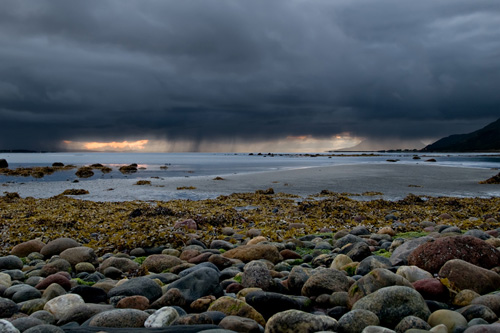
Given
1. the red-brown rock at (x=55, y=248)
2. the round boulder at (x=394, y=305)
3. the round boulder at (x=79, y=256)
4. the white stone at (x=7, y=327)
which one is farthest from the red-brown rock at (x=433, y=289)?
the red-brown rock at (x=55, y=248)

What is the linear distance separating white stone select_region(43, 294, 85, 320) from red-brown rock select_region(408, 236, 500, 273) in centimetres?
468

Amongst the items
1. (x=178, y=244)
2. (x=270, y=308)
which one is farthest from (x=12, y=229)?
(x=270, y=308)

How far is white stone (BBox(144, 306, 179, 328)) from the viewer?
3521 mm

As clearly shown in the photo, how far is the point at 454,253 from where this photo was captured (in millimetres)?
4949

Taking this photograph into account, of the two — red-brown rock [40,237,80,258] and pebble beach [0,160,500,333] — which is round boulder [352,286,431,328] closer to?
pebble beach [0,160,500,333]

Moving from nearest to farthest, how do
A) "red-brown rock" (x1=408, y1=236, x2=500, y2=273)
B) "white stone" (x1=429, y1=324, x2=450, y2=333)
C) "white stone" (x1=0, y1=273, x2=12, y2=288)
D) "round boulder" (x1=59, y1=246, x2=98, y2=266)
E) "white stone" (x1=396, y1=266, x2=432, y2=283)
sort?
1. "white stone" (x1=429, y1=324, x2=450, y2=333)
2. "white stone" (x1=396, y1=266, x2=432, y2=283)
3. "white stone" (x1=0, y1=273, x2=12, y2=288)
4. "red-brown rock" (x1=408, y1=236, x2=500, y2=273)
5. "round boulder" (x1=59, y1=246, x2=98, y2=266)

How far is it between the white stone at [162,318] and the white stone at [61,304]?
43.7 inches

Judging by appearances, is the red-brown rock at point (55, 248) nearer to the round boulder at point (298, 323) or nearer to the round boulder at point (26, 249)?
the round boulder at point (26, 249)

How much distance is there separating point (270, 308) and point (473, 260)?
3197mm

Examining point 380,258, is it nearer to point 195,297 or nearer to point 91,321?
point 195,297

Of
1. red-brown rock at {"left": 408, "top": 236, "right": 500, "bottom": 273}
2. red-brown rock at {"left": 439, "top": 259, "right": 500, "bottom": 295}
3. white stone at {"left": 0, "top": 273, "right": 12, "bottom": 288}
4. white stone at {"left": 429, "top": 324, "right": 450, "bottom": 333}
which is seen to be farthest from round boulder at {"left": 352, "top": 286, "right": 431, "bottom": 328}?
white stone at {"left": 0, "top": 273, "right": 12, "bottom": 288}

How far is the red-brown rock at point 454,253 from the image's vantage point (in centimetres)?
489

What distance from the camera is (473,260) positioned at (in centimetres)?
492

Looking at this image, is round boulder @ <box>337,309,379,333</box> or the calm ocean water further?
the calm ocean water
